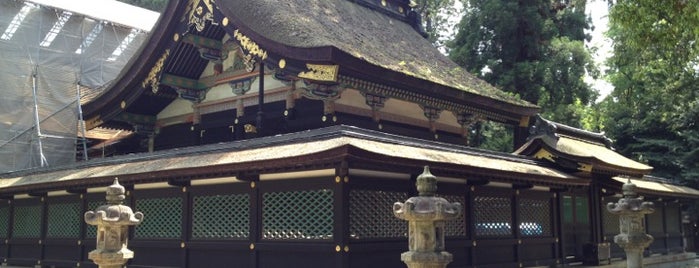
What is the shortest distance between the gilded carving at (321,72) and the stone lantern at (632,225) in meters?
6.47

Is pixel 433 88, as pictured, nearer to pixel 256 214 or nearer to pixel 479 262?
pixel 479 262

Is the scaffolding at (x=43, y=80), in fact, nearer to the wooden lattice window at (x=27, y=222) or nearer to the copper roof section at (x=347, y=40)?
the wooden lattice window at (x=27, y=222)

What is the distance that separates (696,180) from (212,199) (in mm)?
23570

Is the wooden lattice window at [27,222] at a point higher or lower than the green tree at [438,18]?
lower

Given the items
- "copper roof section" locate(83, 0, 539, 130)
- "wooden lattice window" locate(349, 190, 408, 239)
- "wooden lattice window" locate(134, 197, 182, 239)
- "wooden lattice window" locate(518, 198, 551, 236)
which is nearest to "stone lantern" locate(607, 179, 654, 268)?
"wooden lattice window" locate(518, 198, 551, 236)

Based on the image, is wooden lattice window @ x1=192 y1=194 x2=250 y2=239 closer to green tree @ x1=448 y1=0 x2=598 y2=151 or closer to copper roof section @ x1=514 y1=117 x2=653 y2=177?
copper roof section @ x1=514 y1=117 x2=653 y2=177

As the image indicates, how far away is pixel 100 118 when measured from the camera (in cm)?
1905

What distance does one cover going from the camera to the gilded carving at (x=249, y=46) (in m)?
14.5

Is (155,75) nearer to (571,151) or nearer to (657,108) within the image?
(571,151)

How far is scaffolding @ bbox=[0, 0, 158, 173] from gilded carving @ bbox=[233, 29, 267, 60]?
8.71 metres

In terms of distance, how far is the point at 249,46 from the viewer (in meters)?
14.7

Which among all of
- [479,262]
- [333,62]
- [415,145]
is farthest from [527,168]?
[333,62]

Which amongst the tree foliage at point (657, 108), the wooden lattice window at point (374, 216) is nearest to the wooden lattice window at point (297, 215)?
the wooden lattice window at point (374, 216)

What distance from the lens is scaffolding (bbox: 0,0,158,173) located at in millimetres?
22047
